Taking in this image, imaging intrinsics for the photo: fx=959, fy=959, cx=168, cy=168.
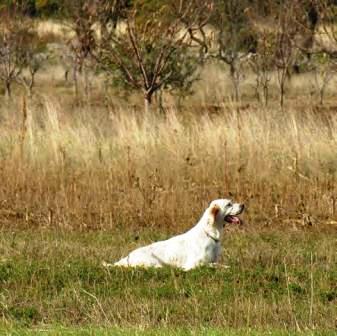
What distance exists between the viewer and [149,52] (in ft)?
60.1

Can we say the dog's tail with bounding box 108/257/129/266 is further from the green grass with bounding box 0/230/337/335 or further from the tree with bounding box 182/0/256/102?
the tree with bounding box 182/0/256/102

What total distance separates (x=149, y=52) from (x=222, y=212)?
9.95 metres

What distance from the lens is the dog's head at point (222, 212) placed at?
28.5 ft

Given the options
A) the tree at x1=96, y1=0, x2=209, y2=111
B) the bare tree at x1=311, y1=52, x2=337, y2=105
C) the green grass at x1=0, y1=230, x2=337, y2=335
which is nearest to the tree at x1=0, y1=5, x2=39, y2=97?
the tree at x1=96, y1=0, x2=209, y2=111

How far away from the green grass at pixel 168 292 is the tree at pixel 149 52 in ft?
20.1

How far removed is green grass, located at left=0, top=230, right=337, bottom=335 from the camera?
22.0 feet

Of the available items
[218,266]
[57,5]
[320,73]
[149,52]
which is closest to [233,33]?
[320,73]

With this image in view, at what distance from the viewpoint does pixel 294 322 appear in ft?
22.0

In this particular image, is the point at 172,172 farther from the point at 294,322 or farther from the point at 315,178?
the point at 294,322

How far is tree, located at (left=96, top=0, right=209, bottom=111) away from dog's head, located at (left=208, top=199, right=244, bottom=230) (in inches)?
244

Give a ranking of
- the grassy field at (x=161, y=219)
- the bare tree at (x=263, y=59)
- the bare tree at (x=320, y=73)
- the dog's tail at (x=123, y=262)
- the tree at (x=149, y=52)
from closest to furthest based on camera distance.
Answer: the grassy field at (x=161, y=219) → the dog's tail at (x=123, y=262) → the tree at (x=149, y=52) → the bare tree at (x=263, y=59) → the bare tree at (x=320, y=73)

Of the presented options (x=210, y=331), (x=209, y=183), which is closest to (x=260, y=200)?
(x=209, y=183)

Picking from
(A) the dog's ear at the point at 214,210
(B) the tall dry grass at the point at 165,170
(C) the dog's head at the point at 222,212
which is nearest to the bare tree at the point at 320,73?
(B) the tall dry grass at the point at 165,170

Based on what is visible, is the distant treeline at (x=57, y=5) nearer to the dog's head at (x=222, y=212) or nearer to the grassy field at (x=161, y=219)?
the grassy field at (x=161, y=219)
